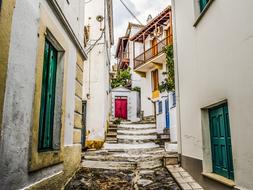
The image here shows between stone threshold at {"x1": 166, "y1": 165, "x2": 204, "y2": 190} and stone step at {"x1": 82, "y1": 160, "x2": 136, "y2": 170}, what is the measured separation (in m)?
0.96

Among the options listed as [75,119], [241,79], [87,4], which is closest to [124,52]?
[87,4]

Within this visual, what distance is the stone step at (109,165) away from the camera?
5.52m

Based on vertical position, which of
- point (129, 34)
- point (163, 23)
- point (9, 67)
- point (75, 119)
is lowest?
point (75, 119)

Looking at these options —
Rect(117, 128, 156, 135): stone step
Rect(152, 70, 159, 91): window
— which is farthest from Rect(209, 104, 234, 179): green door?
Rect(152, 70, 159, 91): window

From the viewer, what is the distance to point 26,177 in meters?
2.59

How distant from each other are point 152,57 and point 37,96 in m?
13.5

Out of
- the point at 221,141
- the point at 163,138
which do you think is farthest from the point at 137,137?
the point at 221,141

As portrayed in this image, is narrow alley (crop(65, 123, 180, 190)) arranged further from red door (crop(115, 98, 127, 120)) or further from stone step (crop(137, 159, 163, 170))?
red door (crop(115, 98, 127, 120))

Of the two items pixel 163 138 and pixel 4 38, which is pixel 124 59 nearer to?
pixel 163 138

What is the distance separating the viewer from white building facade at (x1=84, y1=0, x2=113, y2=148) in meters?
9.09

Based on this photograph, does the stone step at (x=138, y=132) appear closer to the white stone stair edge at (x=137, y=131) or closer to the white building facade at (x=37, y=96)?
the white stone stair edge at (x=137, y=131)

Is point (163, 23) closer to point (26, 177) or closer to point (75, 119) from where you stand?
point (75, 119)

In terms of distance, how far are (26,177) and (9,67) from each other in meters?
1.29

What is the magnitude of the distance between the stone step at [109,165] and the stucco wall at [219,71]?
4.63 feet
